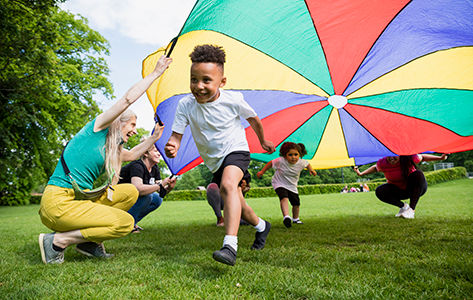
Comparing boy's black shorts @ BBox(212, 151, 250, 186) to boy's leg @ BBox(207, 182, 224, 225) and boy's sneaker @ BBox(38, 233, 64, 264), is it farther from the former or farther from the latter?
boy's leg @ BBox(207, 182, 224, 225)

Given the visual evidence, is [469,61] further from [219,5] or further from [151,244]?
[151,244]

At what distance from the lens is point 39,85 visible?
33.7 ft

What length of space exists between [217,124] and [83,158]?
1.13 meters

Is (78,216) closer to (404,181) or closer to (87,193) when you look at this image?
(87,193)

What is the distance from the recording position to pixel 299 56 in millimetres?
4254

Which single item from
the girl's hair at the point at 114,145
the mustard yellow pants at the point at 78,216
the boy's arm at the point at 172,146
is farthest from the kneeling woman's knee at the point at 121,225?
the boy's arm at the point at 172,146

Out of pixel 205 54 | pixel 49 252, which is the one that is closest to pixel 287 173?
pixel 205 54

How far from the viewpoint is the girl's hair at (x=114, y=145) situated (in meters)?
2.73

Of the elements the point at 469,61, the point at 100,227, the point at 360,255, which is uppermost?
the point at 469,61

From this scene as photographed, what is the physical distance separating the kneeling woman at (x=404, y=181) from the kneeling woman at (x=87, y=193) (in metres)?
4.00

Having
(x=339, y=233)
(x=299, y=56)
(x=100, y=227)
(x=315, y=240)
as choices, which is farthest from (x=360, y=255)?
(x=299, y=56)

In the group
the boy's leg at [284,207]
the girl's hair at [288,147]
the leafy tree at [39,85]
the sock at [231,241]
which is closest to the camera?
the sock at [231,241]

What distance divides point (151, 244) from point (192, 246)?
528 millimetres

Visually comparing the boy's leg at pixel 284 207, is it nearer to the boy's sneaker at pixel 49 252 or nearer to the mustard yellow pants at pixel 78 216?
the mustard yellow pants at pixel 78 216
